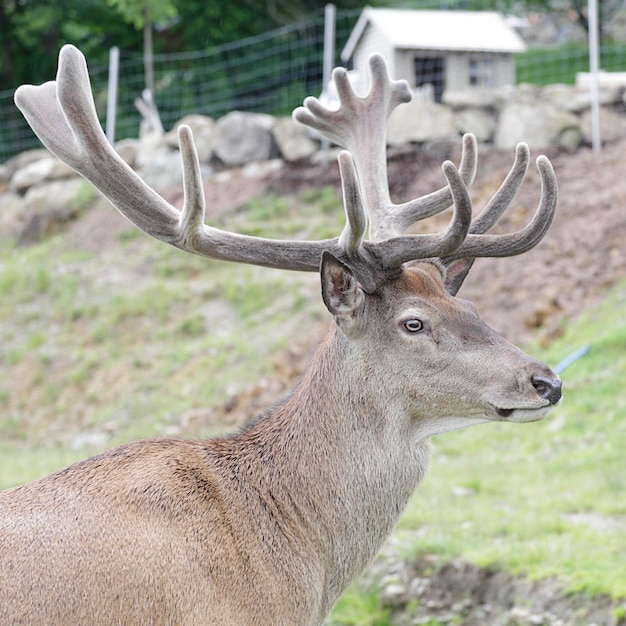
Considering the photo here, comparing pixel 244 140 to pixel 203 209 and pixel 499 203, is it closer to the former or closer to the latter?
pixel 499 203

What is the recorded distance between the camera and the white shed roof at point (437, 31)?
56.3ft

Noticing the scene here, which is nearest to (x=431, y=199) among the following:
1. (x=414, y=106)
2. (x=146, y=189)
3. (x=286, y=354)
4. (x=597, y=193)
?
(x=146, y=189)

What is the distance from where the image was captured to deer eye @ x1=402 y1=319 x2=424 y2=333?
388cm

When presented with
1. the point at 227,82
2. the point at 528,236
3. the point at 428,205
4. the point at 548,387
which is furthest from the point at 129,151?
the point at 548,387

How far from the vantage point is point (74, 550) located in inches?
132

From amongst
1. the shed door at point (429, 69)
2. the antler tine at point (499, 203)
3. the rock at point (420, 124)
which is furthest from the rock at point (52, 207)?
the antler tine at point (499, 203)

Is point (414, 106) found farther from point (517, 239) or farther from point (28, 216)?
point (517, 239)

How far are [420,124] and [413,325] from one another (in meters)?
10.8

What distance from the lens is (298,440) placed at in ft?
13.0

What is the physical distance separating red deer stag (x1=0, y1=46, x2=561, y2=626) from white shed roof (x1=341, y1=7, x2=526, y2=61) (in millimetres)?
13465

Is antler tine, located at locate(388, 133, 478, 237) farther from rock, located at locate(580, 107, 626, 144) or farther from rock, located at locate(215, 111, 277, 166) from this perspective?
rock, located at locate(215, 111, 277, 166)

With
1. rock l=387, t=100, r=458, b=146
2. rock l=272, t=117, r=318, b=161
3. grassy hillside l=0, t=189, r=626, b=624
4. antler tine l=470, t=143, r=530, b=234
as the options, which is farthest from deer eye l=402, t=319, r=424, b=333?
rock l=272, t=117, r=318, b=161

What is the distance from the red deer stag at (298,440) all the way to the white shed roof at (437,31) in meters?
13.5

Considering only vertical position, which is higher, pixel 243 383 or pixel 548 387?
pixel 548 387
